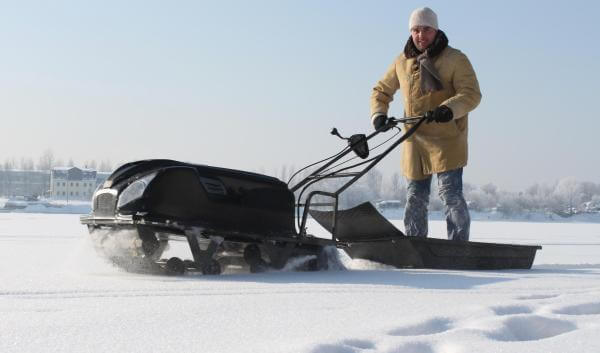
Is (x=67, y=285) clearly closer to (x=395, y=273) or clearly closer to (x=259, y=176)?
(x=259, y=176)

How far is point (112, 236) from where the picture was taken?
3.59m

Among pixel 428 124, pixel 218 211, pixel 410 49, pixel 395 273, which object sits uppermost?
pixel 410 49

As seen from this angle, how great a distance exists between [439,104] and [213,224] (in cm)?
197

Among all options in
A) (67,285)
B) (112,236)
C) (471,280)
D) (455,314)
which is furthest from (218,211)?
(455,314)

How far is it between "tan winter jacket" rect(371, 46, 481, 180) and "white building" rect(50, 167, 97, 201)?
280 feet

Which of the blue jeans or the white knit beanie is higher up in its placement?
the white knit beanie

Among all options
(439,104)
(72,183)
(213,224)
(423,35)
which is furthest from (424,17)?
(72,183)

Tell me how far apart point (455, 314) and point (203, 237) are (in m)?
1.57

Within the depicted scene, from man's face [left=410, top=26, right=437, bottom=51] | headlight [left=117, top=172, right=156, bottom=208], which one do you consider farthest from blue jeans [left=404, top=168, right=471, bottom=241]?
headlight [left=117, top=172, right=156, bottom=208]

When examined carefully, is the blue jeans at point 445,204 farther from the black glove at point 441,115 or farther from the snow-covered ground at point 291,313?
the snow-covered ground at point 291,313

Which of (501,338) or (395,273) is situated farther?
(395,273)

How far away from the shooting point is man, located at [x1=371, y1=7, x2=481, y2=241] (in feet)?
15.2

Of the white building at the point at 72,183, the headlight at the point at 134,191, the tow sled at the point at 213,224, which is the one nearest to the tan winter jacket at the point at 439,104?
the tow sled at the point at 213,224

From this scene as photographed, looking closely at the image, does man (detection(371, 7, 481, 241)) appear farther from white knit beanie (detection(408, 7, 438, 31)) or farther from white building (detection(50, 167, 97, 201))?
white building (detection(50, 167, 97, 201))
